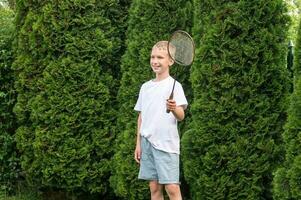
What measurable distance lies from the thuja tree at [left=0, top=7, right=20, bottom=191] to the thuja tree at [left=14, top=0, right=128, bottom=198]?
0.59 metres

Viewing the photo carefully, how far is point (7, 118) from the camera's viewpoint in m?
7.98

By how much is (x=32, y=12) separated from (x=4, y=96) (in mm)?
1258

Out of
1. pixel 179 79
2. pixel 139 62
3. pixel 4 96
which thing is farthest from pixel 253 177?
pixel 4 96

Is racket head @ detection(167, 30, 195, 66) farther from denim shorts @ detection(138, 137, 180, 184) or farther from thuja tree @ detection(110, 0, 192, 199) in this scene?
thuja tree @ detection(110, 0, 192, 199)

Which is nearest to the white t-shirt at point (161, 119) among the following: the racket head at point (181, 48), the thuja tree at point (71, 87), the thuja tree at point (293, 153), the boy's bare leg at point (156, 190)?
the racket head at point (181, 48)

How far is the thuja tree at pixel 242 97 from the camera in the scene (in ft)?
18.8

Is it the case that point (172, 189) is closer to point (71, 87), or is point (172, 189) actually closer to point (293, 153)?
point (293, 153)

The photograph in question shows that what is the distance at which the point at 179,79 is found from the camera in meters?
6.54

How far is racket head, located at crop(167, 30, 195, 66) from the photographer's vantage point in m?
5.11

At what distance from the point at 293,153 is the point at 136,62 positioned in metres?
2.41

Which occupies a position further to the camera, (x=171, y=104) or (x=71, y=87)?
(x=71, y=87)

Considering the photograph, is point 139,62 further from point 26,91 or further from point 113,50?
point 26,91

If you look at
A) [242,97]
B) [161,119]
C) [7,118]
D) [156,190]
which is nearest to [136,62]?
[242,97]

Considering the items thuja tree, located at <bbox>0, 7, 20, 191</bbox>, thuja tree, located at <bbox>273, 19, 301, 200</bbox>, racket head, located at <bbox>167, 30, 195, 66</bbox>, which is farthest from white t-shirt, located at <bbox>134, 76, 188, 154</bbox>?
thuja tree, located at <bbox>0, 7, 20, 191</bbox>
